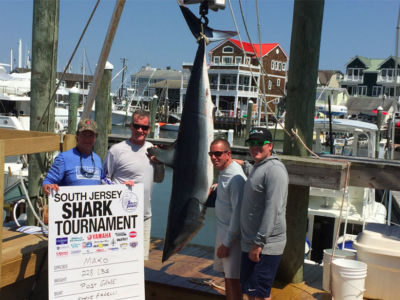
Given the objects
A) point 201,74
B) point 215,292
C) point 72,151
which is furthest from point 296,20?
point 215,292

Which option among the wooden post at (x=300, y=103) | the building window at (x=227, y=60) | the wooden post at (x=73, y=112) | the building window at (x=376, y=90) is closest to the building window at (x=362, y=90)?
the building window at (x=376, y=90)

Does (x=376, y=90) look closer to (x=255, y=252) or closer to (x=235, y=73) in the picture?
(x=235, y=73)

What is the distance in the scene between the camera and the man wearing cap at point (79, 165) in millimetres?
2971

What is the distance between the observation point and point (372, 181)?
3264mm

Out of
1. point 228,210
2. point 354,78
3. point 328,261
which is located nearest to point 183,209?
point 228,210

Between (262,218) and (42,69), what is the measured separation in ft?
9.36

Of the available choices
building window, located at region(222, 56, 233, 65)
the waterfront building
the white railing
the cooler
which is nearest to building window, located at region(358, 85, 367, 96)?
the waterfront building

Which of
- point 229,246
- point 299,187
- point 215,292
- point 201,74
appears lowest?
point 215,292

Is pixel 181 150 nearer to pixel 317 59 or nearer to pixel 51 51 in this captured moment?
pixel 317 59

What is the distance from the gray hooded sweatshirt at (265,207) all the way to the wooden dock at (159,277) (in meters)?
→ 0.89

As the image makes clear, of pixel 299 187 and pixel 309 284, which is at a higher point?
pixel 299 187

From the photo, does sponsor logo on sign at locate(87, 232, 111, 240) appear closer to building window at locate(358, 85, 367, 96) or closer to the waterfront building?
the waterfront building

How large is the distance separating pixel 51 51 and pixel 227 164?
7.91 ft

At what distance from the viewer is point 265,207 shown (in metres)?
2.55
